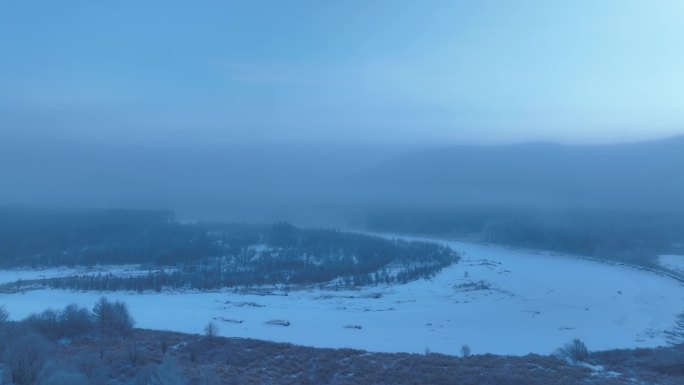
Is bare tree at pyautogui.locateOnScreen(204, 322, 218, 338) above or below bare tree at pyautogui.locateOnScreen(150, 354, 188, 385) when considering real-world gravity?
below

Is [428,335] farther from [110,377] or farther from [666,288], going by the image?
[666,288]

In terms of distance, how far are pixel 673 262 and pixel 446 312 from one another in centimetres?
2258

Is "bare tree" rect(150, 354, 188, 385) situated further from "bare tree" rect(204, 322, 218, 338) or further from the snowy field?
the snowy field

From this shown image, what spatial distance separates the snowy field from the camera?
746 inches

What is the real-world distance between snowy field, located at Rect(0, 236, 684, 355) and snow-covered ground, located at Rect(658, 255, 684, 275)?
11.9 feet

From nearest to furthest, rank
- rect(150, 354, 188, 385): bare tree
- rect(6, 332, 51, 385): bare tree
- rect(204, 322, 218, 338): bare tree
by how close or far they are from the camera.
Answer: rect(150, 354, 188, 385): bare tree < rect(6, 332, 51, 385): bare tree < rect(204, 322, 218, 338): bare tree

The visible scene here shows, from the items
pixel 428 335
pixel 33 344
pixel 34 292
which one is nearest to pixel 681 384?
pixel 428 335

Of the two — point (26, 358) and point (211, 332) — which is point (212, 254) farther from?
point (26, 358)

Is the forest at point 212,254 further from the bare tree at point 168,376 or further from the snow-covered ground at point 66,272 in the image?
the bare tree at point 168,376

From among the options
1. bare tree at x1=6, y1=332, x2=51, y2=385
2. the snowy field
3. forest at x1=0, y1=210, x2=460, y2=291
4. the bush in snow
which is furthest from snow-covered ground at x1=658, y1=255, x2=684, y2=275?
bare tree at x1=6, y1=332, x2=51, y2=385

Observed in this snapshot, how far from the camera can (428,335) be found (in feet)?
64.3

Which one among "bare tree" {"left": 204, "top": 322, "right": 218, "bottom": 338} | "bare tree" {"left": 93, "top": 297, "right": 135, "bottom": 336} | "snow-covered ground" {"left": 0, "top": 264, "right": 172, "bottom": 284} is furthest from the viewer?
"snow-covered ground" {"left": 0, "top": 264, "right": 172, "bottom": 284}

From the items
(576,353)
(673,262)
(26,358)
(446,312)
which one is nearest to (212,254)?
(446,312)

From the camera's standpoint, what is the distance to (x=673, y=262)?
3803cm
